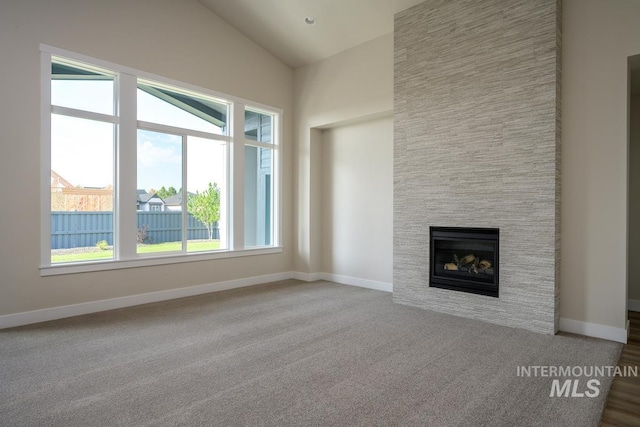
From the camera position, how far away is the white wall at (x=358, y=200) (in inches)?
221

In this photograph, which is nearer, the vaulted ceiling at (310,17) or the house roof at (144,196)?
the house roof at (144,196)

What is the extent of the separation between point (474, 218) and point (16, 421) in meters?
4.06

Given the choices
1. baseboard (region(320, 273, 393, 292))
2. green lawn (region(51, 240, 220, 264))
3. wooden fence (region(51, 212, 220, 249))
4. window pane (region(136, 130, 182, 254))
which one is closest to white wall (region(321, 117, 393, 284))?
baseboard (region(320, 273, 393, 292))

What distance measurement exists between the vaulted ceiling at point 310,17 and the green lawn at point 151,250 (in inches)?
128

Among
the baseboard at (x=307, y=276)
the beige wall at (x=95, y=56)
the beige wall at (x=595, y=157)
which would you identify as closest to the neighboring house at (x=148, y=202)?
the beige wall at (x=95, y=56)

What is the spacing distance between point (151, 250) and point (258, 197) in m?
1.93

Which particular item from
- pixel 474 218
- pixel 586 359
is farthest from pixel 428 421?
pixel 474 218

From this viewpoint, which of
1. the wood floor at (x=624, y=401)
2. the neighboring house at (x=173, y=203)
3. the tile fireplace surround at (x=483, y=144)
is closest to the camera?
the wood floor at (x=624, y=401)

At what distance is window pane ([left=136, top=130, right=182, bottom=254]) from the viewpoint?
15.7 feet

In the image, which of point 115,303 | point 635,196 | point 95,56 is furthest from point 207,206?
point 635,196

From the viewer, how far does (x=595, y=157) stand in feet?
11.6

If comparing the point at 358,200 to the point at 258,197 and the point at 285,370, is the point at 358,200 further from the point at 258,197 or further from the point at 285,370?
the point at 285,370

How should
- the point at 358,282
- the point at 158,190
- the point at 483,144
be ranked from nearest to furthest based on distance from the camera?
the point at 483,144 → the point at 158,190 → the point at 358,282

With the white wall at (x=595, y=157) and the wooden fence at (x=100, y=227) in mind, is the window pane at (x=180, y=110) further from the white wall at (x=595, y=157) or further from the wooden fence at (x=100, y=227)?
the white wall at (x=595, y=157)
